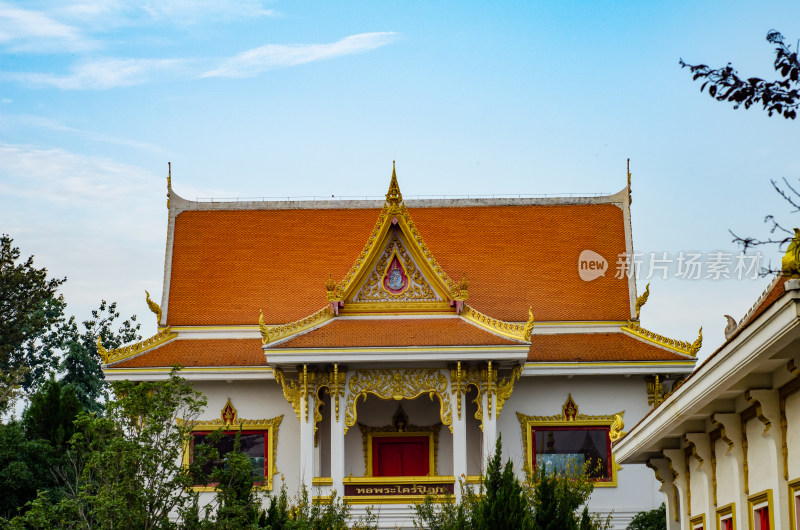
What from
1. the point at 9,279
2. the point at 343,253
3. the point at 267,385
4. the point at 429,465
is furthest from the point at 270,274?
the point at 9,279

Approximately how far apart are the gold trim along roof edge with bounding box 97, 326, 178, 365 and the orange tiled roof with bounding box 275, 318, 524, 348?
408cm

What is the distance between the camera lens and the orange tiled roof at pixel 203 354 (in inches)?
985

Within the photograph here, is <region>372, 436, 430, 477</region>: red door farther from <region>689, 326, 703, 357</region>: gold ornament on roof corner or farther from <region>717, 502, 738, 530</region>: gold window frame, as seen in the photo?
<region>717, 502, 738, 530</region>: gold window frame

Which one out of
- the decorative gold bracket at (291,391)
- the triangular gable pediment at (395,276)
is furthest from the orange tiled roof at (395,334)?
the decorative gold bracket at (291,391)

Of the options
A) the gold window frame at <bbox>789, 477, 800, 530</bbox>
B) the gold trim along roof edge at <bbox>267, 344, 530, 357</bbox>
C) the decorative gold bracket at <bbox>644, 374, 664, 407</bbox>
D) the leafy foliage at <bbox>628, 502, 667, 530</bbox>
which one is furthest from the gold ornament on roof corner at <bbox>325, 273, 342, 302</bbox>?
the gold window frame at <bbox>789, 477, 800, 530</bbox>

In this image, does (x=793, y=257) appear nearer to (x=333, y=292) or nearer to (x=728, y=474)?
(x=728, y=474)

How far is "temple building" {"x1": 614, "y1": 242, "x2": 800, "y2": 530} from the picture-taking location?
319 inches

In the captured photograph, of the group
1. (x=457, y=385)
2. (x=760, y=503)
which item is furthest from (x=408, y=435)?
(x=760, y=503)

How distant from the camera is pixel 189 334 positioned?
26.9 meters

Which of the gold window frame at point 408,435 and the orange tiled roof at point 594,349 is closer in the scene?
the orange tiled roof at point 594,349

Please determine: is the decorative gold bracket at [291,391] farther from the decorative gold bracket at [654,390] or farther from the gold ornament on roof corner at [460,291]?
the decorative gold bracket at [654,390]

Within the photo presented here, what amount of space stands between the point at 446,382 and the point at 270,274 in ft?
21.2

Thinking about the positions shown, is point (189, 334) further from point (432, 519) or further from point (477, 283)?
point (432, 519)

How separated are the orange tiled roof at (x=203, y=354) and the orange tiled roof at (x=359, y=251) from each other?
81 centimetres
